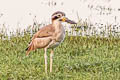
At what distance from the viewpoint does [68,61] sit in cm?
1088

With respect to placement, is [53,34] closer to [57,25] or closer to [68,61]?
[57,25]

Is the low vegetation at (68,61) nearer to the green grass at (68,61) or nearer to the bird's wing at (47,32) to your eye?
the green grass at (68,61)

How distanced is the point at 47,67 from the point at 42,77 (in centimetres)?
95

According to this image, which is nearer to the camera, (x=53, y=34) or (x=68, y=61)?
(x=53, y=34)

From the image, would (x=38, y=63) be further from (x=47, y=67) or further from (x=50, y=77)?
(x=50, y=77)

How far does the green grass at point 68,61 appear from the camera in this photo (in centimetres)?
976

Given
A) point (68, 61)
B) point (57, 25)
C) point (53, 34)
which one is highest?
point (57, 25)

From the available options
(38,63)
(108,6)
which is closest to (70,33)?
(38,63)

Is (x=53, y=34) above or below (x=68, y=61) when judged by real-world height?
above

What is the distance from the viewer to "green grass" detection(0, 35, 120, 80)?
384 inches

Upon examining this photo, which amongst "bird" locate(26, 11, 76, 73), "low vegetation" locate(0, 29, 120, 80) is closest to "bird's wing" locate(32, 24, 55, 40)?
"bird" locate(26, 11, 76, 73)

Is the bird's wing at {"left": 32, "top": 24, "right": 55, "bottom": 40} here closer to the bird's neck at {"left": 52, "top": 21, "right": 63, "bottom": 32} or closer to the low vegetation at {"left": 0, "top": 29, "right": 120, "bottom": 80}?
the bird's neck at {"left": 52, "top": 21, "right": 63, "bottom": 32}

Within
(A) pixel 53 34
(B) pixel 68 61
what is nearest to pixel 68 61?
(B) pixel 68 61

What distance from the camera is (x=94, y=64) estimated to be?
1069cm
